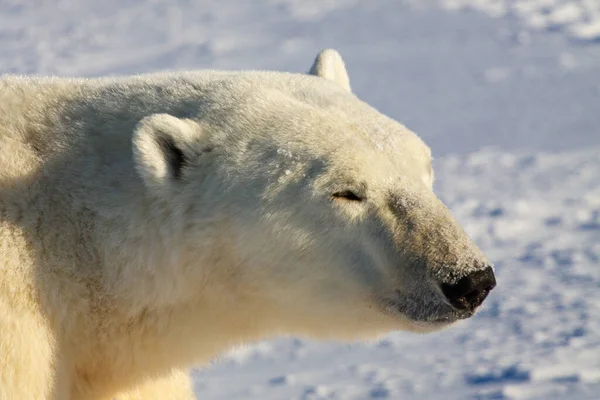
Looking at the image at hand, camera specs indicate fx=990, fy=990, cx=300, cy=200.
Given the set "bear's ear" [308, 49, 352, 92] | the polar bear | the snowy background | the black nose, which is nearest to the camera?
the black nose

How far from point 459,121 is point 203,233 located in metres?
10.3

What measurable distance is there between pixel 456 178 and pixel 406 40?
5290 millimetres

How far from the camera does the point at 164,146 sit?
11.5 ft

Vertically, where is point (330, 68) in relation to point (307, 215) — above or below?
above

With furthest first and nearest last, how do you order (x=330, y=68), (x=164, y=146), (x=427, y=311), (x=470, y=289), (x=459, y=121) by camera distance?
(x=459, y=121) → (x=330, y=68) → (x=164, y=146) → (x=427, y=311) → (x=470, y=289)

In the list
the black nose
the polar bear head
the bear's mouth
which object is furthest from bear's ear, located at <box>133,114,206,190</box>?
the black nose

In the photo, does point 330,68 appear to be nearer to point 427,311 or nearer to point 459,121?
point 427,311

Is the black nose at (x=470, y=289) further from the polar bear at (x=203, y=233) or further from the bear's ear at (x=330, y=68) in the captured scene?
the bear's ear at (x=330, y=68)

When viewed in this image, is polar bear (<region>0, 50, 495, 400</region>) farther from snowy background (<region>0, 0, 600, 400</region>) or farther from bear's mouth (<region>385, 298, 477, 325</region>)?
snowy background (<region>0, 0, 600, 400</region>)

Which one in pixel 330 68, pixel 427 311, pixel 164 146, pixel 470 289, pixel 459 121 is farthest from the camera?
pixel 459 121

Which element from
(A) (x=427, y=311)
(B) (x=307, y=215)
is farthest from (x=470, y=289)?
(B) (x=307, y=215)

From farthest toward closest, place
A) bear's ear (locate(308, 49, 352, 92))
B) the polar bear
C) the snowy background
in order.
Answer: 1. the snowy background
2. bear's ear (locate(308, 49, 352, 92))
3. the polar bear

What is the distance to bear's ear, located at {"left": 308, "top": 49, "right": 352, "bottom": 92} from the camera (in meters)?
4.30

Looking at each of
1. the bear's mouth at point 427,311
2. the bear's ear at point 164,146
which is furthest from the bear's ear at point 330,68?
the bear's mouth at point 427,311
